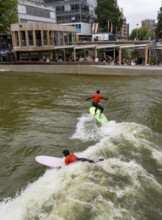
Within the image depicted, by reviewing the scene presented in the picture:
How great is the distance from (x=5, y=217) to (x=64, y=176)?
119 inches

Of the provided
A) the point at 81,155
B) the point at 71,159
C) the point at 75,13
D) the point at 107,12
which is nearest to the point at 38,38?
the point at 81,155

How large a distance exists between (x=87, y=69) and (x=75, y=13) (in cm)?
4822

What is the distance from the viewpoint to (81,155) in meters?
13.2

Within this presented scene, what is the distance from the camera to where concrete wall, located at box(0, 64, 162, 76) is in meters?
39.1

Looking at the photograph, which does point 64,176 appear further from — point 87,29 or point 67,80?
point 87,29

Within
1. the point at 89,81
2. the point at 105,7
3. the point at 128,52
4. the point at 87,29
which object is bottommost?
the point at 89,81

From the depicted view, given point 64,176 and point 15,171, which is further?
point 15,171

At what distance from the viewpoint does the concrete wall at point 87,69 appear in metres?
39.1

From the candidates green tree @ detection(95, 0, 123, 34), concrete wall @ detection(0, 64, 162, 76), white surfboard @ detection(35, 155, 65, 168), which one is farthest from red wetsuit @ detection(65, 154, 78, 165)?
green tree @ detection(95, 0, 123, 34)

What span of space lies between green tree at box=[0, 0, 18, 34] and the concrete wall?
9.43 meters

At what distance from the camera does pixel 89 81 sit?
36.4 meters

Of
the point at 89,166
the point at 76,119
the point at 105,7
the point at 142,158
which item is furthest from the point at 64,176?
the point at 105,7

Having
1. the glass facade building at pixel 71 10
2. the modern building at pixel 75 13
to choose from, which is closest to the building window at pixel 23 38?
A: the modern building at pixel 75 13

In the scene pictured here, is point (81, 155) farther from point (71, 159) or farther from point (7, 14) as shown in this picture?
point (7, 14)
